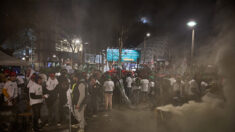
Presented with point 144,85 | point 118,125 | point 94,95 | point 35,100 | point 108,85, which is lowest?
point 118,125

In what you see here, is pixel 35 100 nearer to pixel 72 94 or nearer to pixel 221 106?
pixel 72 94

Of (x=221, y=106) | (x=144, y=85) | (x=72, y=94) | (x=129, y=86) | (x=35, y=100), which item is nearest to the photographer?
(x=221, y=106)

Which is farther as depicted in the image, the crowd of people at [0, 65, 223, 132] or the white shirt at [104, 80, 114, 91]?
the white shirt at [104, 80, 114, 91]

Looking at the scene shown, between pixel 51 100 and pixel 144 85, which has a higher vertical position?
pixel 144 85

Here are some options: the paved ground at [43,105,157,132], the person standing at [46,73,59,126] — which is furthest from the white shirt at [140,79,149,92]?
the person standing at [46,73,59,126]

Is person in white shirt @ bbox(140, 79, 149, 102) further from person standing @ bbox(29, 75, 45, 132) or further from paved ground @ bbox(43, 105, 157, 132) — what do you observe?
person standing @ bbox(29, 75, 45, 132)

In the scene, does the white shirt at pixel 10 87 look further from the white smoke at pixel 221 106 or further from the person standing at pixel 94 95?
→ the white smoke at pixel 221 106

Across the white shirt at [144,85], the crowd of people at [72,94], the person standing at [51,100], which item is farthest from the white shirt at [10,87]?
the white shirt at [144,85]

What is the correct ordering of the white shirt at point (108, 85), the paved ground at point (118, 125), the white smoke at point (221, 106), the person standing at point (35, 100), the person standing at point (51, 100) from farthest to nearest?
the white shirt at point (108, 85), the person standing at point (51, 100), the paved ground at point (118, 125), the person standing at point (35, 100), the white smoke at point (221, 106)

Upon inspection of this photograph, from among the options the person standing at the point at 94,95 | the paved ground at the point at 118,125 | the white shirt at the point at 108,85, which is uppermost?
the white shirt at the point at 108,85

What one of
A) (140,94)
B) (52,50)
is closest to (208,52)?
(140,94)

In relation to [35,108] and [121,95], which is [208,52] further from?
[121,95]

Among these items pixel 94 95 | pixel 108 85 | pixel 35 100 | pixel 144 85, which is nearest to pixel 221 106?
pixel 35 100

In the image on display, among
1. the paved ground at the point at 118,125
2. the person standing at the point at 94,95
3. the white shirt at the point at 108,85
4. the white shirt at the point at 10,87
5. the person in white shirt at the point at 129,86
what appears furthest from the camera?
the person in white shirt at the point at 129,86
